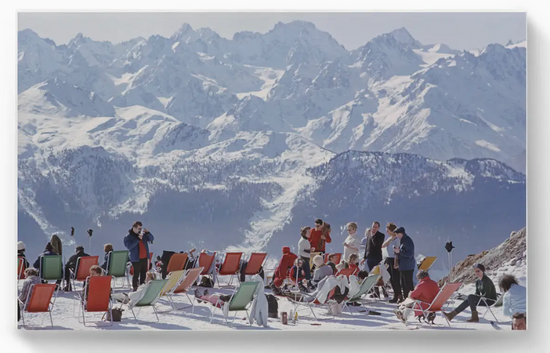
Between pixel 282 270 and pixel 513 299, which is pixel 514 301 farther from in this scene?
pixel 282 270

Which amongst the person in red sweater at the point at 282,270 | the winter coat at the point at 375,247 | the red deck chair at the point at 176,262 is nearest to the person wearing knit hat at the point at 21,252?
the red deck chair at the point at 176,262

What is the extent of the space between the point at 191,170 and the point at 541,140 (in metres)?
5.50

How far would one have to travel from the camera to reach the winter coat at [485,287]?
11859 millimetres

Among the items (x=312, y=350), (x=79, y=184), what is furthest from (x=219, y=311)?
(x=79, y=184)

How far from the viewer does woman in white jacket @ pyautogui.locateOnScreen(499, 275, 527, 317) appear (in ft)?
39.7

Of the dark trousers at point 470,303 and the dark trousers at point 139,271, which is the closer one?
the dark trousers at point 470,303

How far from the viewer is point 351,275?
12.1m

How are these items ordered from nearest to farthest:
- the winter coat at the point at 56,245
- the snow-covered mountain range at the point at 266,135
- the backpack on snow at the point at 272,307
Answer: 1. the backpack on snow at the point at 272,307
2. the winter coat at the point at 56,245
3. the snow-covered mountain range at the point at 266,135

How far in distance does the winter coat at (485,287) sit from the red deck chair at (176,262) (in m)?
4.31

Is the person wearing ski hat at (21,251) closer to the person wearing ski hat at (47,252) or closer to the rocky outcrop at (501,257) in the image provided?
the person wearing ski hat at (47,252)

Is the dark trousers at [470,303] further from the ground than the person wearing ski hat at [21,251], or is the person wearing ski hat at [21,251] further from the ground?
the person wearing ski hat at [21,251]

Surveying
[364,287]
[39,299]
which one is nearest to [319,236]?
[364,287]

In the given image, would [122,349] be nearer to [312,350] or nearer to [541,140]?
[312,350]

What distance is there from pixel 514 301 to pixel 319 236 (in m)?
2.94
